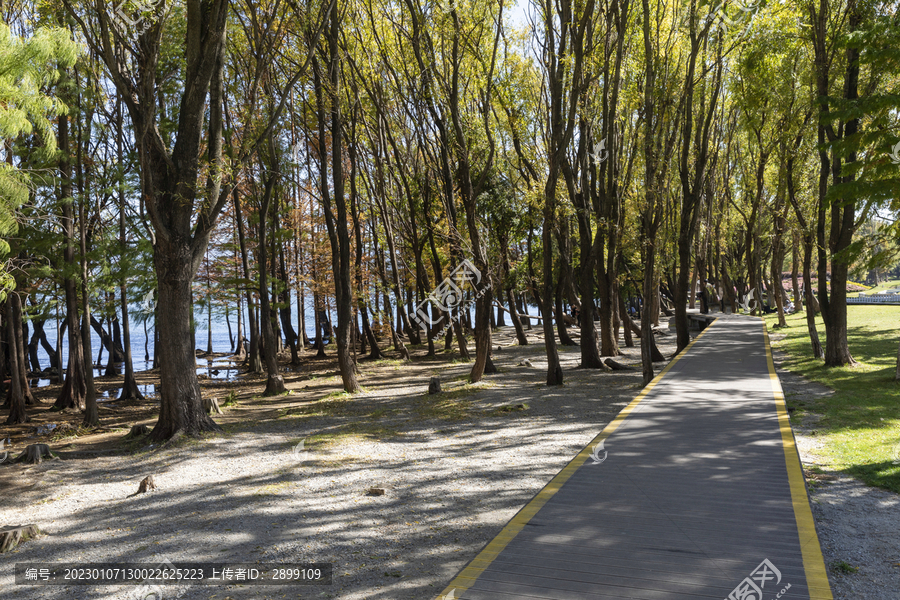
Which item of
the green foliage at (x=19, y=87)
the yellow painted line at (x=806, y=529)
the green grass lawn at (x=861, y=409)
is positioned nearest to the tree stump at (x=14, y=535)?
the green foliage at (x=19, y=87)

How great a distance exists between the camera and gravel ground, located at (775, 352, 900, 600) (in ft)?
13.2

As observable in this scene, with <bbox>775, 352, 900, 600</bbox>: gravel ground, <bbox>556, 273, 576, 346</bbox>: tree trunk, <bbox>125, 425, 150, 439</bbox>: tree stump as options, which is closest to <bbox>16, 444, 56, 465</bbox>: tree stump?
<bbox>125, 425, 150, 439</bbox>: tree stump

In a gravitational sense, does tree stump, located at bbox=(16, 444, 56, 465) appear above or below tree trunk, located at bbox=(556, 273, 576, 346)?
below

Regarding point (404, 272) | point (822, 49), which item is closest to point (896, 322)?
point (822, 49)

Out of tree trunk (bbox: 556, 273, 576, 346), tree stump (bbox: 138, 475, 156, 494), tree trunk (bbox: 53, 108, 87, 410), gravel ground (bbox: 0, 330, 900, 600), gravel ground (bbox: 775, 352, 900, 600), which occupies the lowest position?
gravel ground (bbox: 775, 352, 900, 600)

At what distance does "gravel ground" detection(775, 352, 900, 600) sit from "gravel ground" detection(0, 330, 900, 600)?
19 millimetres

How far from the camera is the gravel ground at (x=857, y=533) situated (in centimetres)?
402

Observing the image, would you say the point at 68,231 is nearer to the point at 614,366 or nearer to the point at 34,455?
the point at 34,455

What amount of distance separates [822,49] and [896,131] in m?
4.27

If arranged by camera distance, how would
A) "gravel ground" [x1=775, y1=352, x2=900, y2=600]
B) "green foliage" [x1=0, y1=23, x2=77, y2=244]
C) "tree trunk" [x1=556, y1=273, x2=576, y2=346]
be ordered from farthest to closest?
"tree trunk" [x1=556, y1=273, x2=576, y2=346] → "green foliage" [x1=0, y1=23, x2=77, y2=244] → "gravel ground" [x1=775, y1=352, x2=900, y2=600]

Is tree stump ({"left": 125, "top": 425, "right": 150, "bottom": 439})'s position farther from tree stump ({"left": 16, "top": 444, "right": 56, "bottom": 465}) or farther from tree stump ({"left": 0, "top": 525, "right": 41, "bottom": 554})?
tree stump ({"left": 0, "top": 525, "right": 41, "bottom": 554})

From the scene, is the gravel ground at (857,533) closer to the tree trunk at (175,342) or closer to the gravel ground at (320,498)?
the gravel ground at (320,498)

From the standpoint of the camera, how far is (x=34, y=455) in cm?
901

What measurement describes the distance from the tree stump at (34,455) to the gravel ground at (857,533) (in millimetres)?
10311
